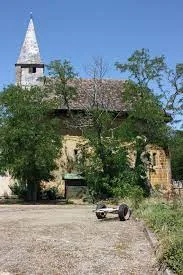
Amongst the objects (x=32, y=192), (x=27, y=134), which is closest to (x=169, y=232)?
(x=27, y=134)

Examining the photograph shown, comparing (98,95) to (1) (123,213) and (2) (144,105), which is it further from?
(1) (123,213)

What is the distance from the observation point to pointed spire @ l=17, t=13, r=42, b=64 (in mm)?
46906

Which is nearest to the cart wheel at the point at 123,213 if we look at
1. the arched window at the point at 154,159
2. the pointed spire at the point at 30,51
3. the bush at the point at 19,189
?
the bush at the point at 19,189

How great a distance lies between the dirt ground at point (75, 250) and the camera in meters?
8.11

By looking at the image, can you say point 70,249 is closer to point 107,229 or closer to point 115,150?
point 107,229

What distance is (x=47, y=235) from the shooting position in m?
12.0

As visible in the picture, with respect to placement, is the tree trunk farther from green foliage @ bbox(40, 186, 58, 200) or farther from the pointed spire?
the pointed spire

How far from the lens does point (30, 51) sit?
47.9 m

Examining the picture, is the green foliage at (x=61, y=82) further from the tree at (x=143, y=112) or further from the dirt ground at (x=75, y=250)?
the dirt ground at (x=75, y=250)

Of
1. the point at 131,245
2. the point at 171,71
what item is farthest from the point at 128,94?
the point at 131,245

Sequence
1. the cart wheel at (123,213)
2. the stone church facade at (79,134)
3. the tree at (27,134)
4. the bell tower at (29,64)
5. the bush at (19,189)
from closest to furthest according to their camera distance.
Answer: the cart wheel at (123,213) → the tree at (27,134) → the bush at (19,189) → the stone church facade at (79,134) → the bell tower at (29,64)

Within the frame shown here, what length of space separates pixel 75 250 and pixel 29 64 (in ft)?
127

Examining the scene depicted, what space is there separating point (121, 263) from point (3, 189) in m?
31.4

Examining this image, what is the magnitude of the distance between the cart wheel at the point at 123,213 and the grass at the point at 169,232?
1.42ft
